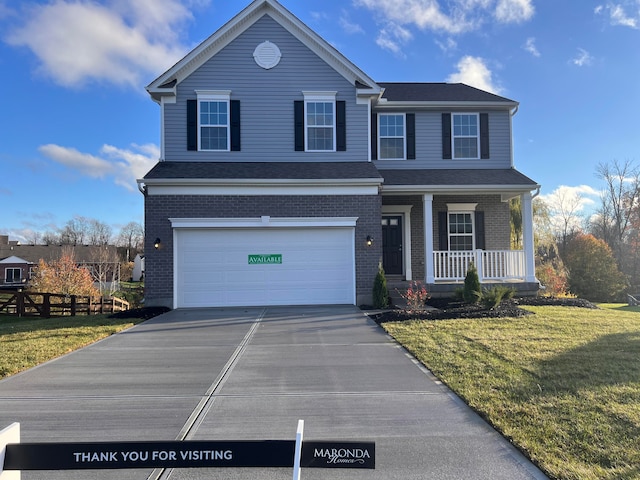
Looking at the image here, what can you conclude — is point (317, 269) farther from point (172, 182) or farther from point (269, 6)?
point (269, 6)

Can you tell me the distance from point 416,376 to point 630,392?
2329 mm

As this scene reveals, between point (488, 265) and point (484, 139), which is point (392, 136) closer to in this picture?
point (484, 139)

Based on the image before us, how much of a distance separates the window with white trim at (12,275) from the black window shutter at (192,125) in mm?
52729

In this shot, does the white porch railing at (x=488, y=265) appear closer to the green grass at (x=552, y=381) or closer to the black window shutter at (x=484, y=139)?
the black window shutter at (x=484, y=139)

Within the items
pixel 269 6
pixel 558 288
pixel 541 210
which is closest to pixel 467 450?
pixel 269 6

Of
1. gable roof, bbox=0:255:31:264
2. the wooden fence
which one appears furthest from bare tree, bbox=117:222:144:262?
the wooden fence

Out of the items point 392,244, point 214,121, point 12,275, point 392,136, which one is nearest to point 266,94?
point 214,121

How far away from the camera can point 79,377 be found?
5.57 m

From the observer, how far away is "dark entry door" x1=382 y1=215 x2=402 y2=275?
14570mm

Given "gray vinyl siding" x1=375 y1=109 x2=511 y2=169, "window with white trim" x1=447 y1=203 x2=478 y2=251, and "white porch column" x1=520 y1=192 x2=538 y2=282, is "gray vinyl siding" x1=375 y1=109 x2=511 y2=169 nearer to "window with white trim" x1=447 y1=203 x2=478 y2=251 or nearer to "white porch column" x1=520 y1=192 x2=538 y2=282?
"window with white trim" x1=447 y1=203 x2=478 y2=251

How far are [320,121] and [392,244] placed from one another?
490 cm

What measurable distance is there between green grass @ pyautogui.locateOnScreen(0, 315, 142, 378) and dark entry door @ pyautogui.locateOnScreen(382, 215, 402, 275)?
26.9ft

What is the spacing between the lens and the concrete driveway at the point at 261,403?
3.29 m

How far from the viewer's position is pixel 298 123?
13.0 m
